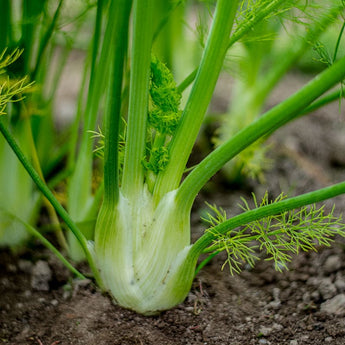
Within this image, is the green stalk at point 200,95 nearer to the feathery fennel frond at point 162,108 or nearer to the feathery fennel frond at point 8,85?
the feathery fennel frond at point 162,108

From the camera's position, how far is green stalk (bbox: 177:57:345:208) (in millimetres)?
658

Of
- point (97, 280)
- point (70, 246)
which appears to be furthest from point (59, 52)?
point (97, 280)

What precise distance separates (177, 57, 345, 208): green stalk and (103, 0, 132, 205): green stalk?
11 cm

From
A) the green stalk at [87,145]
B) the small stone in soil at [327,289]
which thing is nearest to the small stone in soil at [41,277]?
the green stalk at [87,145]

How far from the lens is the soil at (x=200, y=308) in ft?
2.71

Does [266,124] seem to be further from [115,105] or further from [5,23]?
[5,23]

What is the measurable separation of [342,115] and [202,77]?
4.07 ft

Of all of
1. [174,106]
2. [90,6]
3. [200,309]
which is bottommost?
[200,309]

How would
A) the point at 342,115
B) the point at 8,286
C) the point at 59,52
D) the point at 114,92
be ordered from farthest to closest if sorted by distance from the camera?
the point at 59,52 < the point at 342,115 < the point at 8,286 < the point at 114,92

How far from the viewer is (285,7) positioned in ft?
2.80

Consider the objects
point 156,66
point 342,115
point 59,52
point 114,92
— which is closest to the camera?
point 114,92

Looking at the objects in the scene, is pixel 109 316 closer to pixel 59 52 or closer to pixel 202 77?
pixel 202 77

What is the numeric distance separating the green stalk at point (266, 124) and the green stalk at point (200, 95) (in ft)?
0.13

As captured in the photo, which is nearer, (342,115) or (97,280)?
(97,280)
